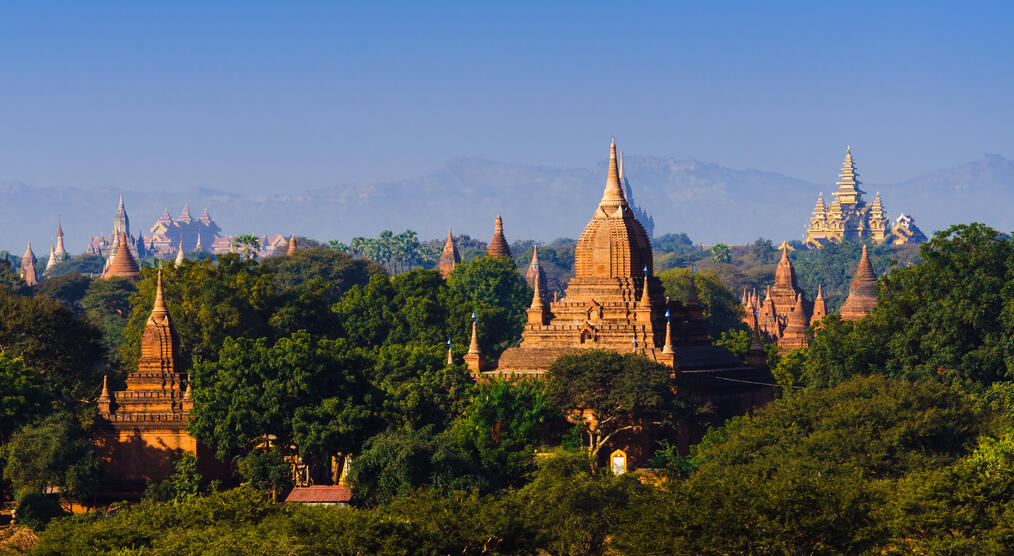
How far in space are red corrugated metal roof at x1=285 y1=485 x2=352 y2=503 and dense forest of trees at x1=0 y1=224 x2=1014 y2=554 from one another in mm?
511

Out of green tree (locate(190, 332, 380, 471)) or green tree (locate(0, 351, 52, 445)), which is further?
green tree (locate(0, 351, 52, 445))

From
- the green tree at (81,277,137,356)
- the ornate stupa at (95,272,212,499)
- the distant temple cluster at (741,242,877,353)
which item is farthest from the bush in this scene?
the distant temple cluster at (741,242,877,353)

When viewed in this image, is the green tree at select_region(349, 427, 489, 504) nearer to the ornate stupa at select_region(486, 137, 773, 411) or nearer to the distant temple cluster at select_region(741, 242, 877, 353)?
the ornate stupa at select_region(486, 137, 773, 411)

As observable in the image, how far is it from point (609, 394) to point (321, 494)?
13.4 m

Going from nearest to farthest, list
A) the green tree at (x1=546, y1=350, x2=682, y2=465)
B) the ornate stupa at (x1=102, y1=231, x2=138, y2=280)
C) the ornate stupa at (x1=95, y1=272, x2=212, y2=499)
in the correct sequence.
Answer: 1. the ornate stupa at (x1=95, y1=272, x2=212, y2=499)
2. the green tree at (x1=546, y1=350, x2=682, y2=465)
3. the ornate stupa at (x1=102, y1=231, x2=138, y2=280)

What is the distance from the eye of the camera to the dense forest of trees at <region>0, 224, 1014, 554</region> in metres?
43.6

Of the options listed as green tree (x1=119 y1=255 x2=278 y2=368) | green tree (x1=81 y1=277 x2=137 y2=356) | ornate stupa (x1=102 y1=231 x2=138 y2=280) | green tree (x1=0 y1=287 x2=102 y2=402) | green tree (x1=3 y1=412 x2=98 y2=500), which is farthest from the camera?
ornate stupa (x1=102 y1=231 x2=138 y2=280)

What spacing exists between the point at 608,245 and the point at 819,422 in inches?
919

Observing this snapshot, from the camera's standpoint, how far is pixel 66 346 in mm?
72750

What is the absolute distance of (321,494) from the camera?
54.8m

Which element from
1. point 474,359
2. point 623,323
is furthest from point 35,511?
point 623,323

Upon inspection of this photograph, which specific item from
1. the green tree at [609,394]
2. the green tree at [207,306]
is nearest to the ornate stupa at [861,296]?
the green tree at [207,306]

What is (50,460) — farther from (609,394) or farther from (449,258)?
(449,258)

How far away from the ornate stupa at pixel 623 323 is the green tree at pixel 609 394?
3.92 m
